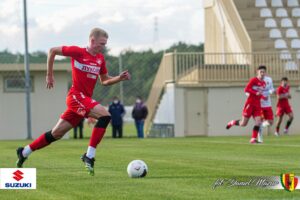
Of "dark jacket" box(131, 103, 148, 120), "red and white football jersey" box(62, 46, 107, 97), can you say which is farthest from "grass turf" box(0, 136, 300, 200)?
"dark jacket" box(131, 103, 148, 120)

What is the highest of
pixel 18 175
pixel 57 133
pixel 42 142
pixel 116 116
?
pixel 57 133

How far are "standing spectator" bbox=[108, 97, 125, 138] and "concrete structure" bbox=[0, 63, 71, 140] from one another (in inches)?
128

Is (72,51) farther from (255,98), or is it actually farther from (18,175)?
(255,98)

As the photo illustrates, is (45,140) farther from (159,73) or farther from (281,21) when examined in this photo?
(281,21)

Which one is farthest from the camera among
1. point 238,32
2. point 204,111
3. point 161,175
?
point 238,32

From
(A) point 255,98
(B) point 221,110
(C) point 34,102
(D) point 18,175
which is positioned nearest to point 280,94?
(B) point 221,110

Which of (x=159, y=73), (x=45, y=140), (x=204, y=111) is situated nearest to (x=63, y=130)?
(x=45, y=140)

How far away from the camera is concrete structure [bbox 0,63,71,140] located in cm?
4225

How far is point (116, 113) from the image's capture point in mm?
40719

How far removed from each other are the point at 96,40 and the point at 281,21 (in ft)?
112

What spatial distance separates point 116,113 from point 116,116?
165 millimetres

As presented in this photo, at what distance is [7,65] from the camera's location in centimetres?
4244

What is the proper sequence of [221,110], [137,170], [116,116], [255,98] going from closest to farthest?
[137,170]
[255,98]
[116,116]
[221,110]

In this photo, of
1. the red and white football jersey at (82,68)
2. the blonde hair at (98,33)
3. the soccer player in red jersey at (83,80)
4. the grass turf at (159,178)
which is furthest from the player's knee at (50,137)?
the blonde hair at (98,33)
